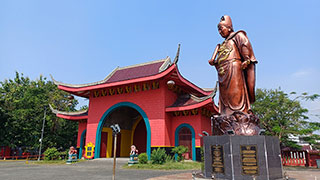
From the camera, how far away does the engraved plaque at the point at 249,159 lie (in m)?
6.45

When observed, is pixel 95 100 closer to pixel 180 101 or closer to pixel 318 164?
pixel 180 101

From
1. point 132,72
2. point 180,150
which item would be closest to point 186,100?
point 180,150

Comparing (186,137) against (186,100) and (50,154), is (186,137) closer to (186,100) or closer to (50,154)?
(186,100)

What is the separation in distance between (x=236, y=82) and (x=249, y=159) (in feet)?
9.09

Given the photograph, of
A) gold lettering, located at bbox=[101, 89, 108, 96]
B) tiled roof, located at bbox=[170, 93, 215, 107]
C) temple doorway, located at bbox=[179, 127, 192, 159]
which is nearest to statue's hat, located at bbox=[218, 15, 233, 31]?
tiled roof, located at bbox=[170, 93, 215, 107]

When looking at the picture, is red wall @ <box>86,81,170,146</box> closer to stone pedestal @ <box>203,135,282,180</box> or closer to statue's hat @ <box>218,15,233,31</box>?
statue's hat @ <box>218,15,233,31</box>

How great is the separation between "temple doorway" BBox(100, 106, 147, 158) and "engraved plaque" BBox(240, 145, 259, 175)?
1574cm

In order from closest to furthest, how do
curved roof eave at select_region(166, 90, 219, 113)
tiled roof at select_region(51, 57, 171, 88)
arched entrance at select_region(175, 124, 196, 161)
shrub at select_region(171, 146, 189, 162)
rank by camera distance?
shrub at select_region(171, 146, 189, 162), curved roof eave at select_region(166, 90, 219, 113), arched entrance at select_region(175, 124, 196, 161), tiled roof at select_region(51, 57, 171, 88)

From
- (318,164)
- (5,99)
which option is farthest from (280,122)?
(5,99)

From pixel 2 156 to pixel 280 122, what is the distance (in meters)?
29.0

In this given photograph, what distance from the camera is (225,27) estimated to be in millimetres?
8875

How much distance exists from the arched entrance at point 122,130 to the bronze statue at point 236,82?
34.3 ft

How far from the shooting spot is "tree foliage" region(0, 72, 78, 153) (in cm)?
2514

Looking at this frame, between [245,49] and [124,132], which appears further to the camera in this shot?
[124,132]
